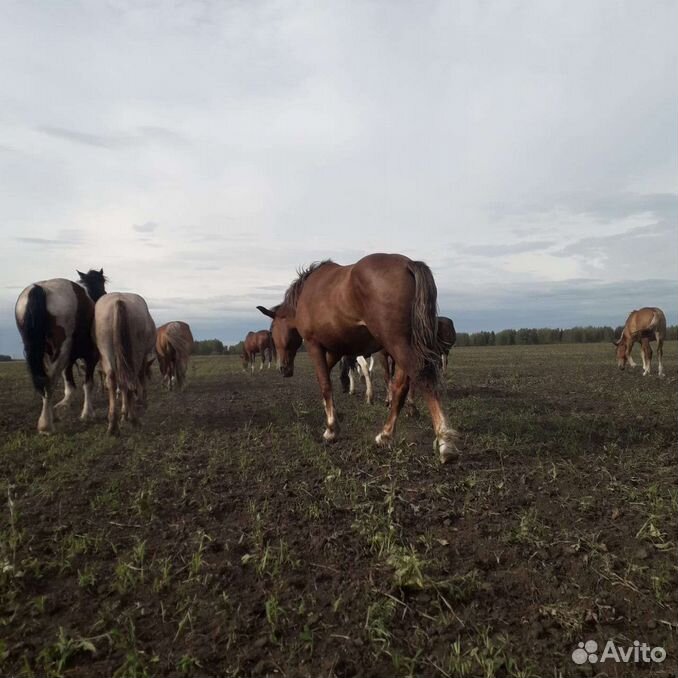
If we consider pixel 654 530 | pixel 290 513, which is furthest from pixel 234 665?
pixel 654 530

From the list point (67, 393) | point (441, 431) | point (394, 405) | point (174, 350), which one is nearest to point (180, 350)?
point (174, 350)

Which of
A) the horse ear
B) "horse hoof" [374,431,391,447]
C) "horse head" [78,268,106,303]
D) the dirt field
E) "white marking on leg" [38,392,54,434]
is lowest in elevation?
the dirt field

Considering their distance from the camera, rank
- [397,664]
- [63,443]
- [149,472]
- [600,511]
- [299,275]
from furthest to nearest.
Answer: [299,275]
[63,443]
[149,472]
[600,511]
[397,664]

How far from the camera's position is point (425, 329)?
5.30 meters

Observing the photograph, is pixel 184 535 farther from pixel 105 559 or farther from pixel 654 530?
pixel 654 530

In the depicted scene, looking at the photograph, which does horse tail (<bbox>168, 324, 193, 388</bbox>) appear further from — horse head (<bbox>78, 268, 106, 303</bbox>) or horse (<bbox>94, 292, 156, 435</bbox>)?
horse (<bbox>94, 292, 156, 435</bbox>)

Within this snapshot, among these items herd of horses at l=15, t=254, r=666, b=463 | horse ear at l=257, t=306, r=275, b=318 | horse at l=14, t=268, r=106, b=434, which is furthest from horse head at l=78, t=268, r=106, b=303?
horse ear at l=257, t=306, r=275, b=318

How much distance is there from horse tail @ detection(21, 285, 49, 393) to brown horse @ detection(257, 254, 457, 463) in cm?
399

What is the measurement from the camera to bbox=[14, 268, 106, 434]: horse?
7.25 m

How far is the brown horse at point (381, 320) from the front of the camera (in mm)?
5305

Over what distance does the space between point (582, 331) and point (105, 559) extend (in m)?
84.0

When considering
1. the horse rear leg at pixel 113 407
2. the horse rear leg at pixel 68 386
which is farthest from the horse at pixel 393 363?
the horse rear leg at pixel 68 386

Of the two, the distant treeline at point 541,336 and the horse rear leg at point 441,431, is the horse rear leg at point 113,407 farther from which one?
the distant treeline at point 541,336

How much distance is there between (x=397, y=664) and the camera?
2.17m
